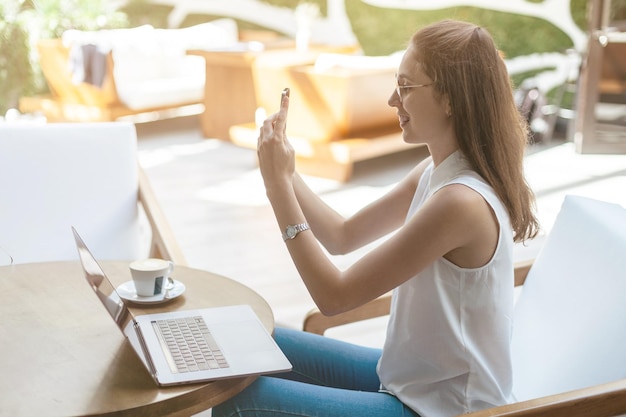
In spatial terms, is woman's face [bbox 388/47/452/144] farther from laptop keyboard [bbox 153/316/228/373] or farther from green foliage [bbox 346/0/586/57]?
green foliage [bbox 346/0/586/57]

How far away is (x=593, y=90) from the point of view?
6.17 m

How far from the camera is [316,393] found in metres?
1.57

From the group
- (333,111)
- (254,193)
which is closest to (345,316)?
(254,193)

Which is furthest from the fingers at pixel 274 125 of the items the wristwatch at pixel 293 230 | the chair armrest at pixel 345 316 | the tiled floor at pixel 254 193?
the tiled floor at pixel 254 193

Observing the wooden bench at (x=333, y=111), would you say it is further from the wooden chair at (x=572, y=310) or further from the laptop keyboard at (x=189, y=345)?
the laptop keyboard at (x=189, y=345)

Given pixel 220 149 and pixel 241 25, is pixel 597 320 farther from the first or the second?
pixel 241 25

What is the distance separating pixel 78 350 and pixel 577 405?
2.90 ft

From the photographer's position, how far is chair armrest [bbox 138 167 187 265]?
2.39 metres

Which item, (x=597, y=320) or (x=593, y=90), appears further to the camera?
(x=593, y=90)

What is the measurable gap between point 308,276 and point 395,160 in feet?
15.9

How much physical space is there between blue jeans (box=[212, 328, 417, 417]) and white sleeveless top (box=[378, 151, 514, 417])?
0.21 feet

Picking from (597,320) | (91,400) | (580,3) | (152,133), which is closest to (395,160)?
(152,133)

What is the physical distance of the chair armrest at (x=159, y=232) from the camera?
7.83 feet

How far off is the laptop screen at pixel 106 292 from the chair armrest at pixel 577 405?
64 centimetres
